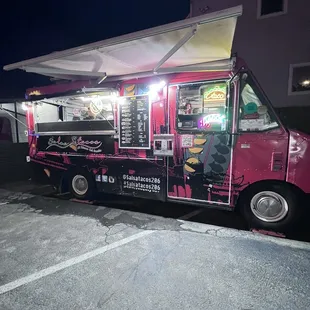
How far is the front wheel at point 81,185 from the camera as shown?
530 cm

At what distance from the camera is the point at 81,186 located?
18.3ft

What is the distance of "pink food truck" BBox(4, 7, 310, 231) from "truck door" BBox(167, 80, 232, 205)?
0.06 ft

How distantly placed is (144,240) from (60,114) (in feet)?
13.9

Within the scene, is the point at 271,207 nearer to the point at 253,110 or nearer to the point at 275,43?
the point at 253,110

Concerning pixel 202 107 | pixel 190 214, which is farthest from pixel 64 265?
pixel 202 107

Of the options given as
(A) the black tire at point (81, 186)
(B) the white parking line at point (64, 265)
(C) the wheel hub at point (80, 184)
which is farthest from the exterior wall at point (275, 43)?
(B) the white parking line at point (64, 265)

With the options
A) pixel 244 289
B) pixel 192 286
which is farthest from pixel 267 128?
pixel 192 286

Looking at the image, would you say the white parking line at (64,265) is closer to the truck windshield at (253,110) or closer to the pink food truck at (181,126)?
the pink food truck at (181,126)

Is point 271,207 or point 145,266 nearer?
point 145,266

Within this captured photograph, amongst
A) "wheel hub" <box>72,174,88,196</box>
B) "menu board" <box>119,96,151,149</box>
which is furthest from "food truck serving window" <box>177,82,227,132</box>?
"wheel hub" <box>72,174,88,196</box>

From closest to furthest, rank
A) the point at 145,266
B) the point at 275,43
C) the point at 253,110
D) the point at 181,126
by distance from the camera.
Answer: the point at 145,266, the point at 253,110, the point at 181,126, the point at 275,43

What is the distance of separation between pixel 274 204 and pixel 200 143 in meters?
1.67

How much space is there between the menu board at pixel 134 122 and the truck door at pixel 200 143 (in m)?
0.56

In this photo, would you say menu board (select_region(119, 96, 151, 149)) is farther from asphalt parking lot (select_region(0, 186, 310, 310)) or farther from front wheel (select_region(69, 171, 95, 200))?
asphalt parking lot (select_region(0, 186, 310, 310))
